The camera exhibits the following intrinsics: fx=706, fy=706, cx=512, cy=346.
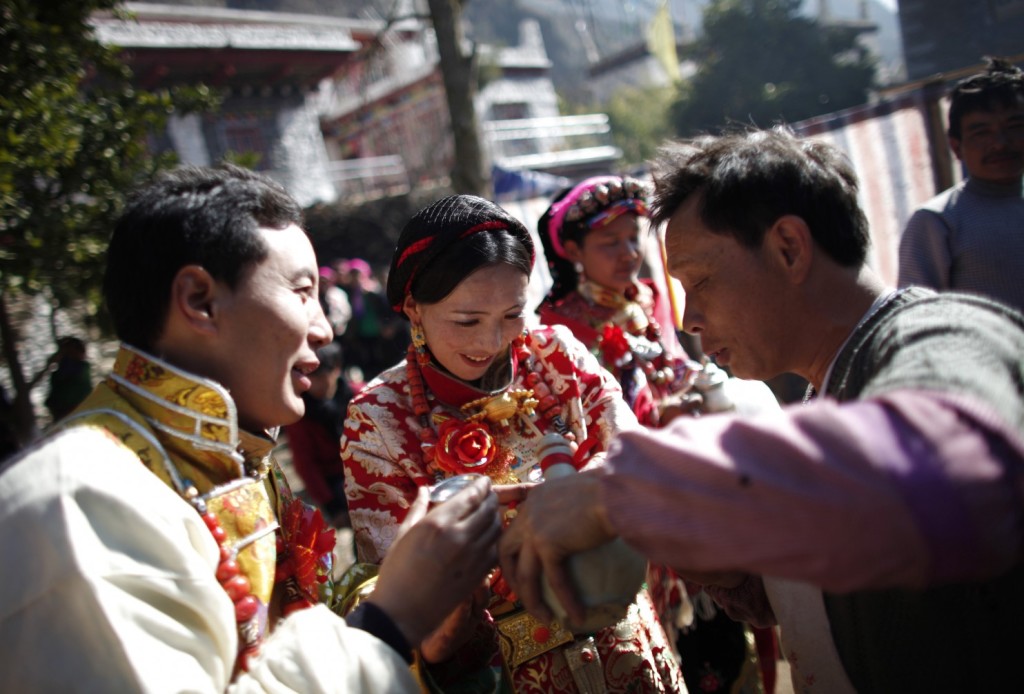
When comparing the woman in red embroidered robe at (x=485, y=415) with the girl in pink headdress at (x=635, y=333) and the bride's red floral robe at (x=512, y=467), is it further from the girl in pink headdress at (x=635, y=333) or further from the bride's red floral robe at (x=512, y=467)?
the girl in pink headdress at (x=635, y=333)

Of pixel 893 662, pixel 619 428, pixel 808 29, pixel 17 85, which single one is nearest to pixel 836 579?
pixel 893 662

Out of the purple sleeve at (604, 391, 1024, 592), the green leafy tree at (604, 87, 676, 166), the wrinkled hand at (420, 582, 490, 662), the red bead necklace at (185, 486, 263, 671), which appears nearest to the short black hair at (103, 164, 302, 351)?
the red bead necklace at (185, 486, 263, 671)

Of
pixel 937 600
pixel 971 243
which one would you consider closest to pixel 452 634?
pixel 937 600

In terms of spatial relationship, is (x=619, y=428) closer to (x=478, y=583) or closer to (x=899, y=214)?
(x=478, y=583)

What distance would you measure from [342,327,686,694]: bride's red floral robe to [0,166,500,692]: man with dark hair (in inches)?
11.8

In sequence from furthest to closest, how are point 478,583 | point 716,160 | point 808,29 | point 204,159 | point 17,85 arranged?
point 808,29 < point 204,159 < point 17,85 < point 716,160 < point 478,583

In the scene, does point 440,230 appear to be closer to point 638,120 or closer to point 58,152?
point 58,152

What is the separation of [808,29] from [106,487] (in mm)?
23518

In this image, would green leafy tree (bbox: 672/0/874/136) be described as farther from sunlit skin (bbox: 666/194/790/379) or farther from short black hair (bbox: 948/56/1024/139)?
sunlit skin (bbox: 666/194/790/379)

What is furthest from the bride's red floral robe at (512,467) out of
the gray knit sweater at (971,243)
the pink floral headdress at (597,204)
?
the gray knit sweater at (971,243)

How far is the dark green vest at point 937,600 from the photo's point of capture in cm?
112

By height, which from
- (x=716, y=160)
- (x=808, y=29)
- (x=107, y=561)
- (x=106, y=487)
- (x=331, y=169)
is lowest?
(x=107, y=561)

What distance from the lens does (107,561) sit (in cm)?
114

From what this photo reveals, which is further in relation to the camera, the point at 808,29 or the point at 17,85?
the point at 808,29
